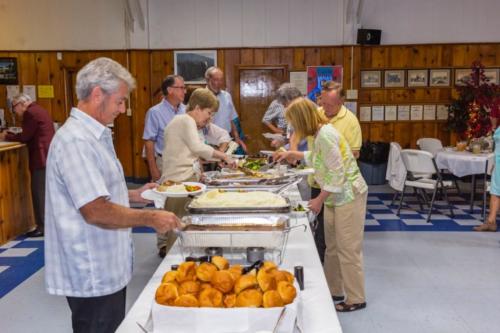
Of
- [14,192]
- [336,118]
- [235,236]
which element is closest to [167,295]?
[235,236]

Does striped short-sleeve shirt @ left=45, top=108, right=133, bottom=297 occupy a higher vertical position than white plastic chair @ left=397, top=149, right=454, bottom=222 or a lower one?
higher

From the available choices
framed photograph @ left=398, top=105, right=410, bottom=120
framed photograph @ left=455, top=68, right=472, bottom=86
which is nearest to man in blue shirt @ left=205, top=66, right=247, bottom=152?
framed photograph @ left=398, top=105, right=410, bottom=120

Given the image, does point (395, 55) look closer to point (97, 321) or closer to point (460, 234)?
point (460, 234)

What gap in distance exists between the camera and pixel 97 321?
1593 mm

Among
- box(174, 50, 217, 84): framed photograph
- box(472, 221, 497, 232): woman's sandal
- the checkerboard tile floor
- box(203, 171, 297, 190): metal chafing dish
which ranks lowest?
the checkerboard tile floor

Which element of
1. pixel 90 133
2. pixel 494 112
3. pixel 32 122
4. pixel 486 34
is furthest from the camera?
pixel 486 34

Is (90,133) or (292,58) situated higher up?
A: (292,58)

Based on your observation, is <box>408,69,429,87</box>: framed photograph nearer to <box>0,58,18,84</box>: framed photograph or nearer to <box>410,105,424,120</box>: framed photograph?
<box>410,105,424,120</box>: framed photograph

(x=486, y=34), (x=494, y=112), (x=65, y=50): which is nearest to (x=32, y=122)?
(x=65, y=50)

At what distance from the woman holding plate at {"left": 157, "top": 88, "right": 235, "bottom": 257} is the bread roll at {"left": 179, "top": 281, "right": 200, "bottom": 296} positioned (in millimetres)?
1741

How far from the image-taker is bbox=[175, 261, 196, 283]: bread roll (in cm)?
127

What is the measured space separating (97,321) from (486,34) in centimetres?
744

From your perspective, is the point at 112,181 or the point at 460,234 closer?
the point at 112,181

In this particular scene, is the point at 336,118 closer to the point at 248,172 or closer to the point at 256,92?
the point at 248,172
